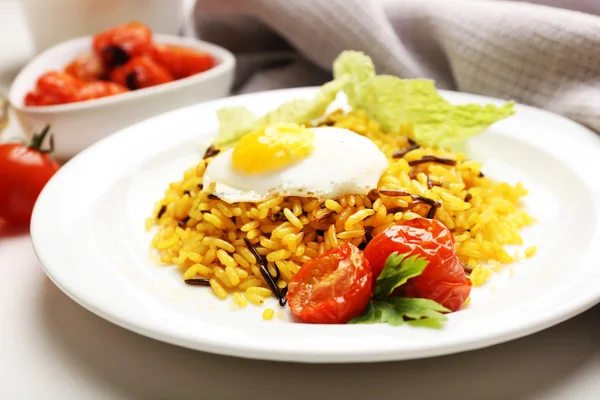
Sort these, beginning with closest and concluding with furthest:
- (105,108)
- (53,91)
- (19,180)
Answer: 1. (19,180)
2. (105,108)
3. (53,91)

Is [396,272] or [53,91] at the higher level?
[396,272]

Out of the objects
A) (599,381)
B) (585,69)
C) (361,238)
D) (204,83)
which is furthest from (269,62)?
(599,381)

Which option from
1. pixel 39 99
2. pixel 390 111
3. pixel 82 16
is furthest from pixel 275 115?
pixel 82 16

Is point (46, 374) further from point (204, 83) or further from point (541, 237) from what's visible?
point (204, 83)

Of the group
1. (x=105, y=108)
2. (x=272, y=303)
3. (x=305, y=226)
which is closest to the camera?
(x=272, y=303)

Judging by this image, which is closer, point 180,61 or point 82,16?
point 180,61

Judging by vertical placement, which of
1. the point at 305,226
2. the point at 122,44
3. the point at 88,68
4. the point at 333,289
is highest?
the point at 333,289

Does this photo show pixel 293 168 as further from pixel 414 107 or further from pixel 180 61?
pixel 180 61
